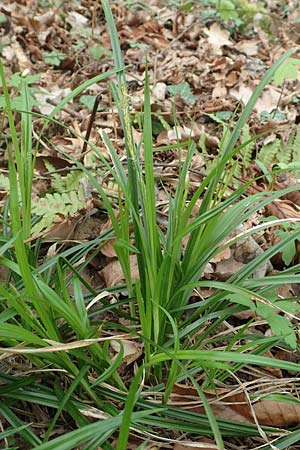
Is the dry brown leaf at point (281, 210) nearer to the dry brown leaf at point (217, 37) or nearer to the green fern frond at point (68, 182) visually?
the green fern frond at point (68, 182)

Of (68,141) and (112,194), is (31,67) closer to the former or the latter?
(68,141)

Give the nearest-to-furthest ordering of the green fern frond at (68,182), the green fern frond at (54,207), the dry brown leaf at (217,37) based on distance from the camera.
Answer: the green fern frond at (54,207) → the green fern frond at (68,182) → the dry brown leaf at (217,37)

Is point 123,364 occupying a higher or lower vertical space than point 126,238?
lower

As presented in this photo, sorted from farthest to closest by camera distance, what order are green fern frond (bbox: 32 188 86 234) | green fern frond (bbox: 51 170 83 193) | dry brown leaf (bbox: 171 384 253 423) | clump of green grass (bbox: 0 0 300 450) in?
green fern frond (bbox: 51 170 83 193)
green fern frond (bbox: 32 188 86 234)
dry brown leaf (bbox: 171 384 253 423)
clump of green grass (bbox: 0 0 300 450)

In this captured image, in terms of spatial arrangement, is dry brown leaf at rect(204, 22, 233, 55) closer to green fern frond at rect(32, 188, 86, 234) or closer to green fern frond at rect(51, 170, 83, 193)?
green fern frond at rect(51, 170, 83, 193)

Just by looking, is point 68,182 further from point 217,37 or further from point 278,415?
point 217,37

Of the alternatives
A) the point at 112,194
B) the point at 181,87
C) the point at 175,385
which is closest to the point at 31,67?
the point at 181,87

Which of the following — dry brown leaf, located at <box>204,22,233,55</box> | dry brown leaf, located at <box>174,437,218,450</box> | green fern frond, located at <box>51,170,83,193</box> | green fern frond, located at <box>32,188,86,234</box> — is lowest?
dry brown leaf, located at <box>174,437,218,450</box>

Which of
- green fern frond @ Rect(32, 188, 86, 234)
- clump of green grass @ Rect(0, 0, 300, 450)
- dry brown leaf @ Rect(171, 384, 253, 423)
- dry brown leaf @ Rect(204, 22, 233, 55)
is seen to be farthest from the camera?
dry brown leaf @ Rect(204, 22, 233, 55)

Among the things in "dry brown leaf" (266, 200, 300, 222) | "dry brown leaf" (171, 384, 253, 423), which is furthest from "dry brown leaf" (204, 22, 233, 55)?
"dry brown leaf" (171, 384, 253, 423)

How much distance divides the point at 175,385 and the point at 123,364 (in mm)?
162

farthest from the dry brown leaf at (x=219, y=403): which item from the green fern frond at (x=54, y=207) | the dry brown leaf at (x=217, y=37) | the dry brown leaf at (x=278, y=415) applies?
the dry brown leaf at (x=217, y=37)

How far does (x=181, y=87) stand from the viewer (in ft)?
9.24

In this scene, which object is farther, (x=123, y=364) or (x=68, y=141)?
(x=68, y=141)
